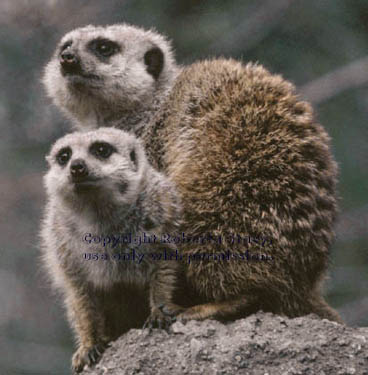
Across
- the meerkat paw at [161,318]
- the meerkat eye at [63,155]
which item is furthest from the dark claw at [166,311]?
the meerkat eye at [63,155]

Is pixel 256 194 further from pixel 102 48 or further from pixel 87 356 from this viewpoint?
pixel 102 48

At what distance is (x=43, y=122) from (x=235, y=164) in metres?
4.83

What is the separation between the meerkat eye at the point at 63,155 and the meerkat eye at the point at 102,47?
1181 mm

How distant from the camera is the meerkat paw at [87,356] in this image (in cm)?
398

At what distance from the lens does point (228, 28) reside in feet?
29.3

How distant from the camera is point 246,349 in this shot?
3.63 metres

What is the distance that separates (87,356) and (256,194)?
1.20m

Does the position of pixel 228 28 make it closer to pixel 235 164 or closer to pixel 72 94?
pixel 72 94

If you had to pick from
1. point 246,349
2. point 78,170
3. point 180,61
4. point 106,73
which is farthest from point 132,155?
point 180,61

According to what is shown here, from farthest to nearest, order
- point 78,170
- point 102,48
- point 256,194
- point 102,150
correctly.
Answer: point 102,48 < point 256,194 < point 102,150 < point 78,170

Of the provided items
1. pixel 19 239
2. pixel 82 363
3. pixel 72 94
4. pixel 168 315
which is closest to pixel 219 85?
pixel 72 94

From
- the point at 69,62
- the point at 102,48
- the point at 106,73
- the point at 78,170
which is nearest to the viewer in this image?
the point at 78,170

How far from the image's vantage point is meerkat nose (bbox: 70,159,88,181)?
Answer: 150 inches

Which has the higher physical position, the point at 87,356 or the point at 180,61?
the point at 180,61
